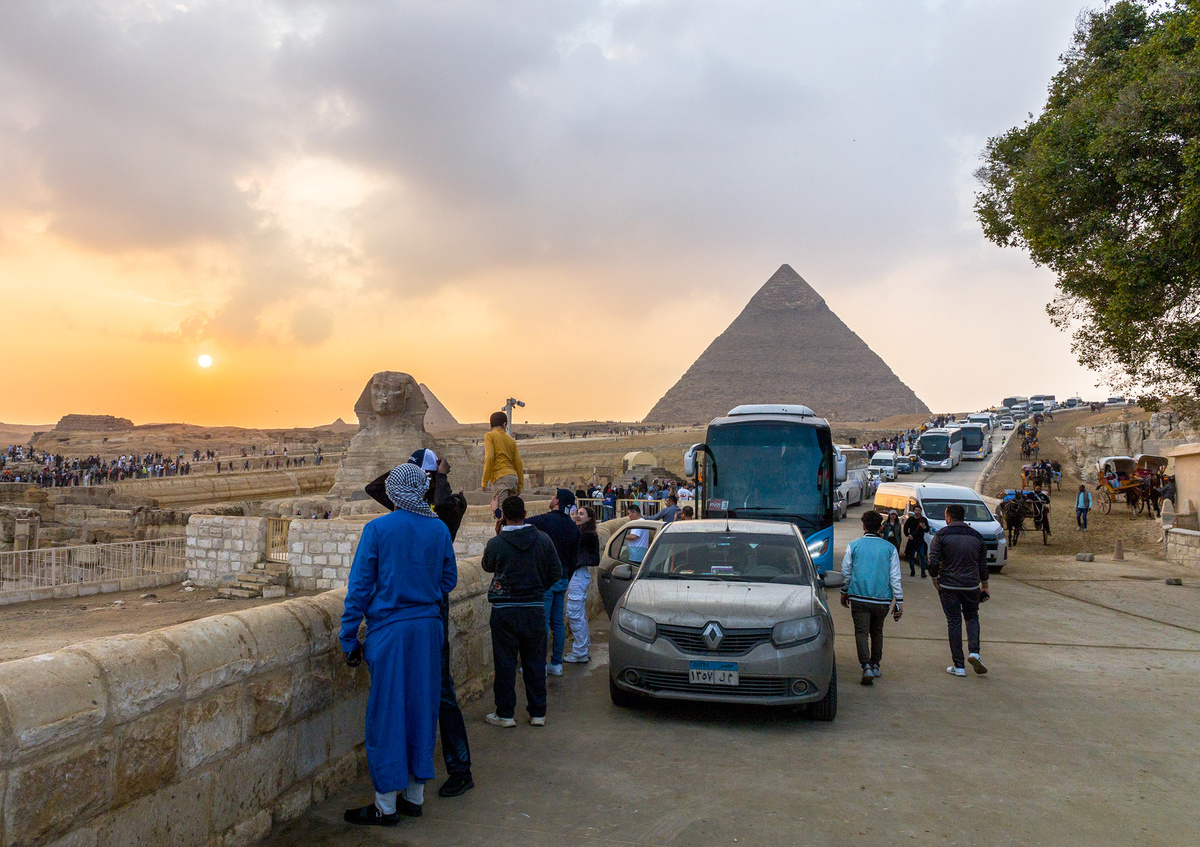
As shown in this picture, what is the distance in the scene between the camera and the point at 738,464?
12461 millimetres

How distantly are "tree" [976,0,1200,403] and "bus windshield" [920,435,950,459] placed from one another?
1075 inches

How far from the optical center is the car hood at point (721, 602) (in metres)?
5.14

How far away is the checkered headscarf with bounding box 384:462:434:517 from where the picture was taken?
147 inches

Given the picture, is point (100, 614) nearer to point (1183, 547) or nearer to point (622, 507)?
point (622, 507)

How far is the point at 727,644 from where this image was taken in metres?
5.08

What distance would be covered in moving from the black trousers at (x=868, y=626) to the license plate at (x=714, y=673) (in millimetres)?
1795

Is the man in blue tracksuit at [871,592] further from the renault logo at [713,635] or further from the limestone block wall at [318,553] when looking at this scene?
the limestone block wall at [318,553]

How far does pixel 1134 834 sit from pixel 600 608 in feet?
21.5

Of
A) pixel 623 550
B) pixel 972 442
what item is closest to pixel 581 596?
pixel 623 550

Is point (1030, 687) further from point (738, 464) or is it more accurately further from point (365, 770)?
point (738, 464)

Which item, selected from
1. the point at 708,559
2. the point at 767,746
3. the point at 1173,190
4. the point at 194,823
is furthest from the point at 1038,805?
the point at 1173,190

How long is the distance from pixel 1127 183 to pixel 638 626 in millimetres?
11342

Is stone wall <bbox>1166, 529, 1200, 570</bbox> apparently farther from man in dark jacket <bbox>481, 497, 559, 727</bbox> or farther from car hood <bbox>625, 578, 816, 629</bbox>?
man in dark jacket <bbox>481, 497, 559, 727</bbox>

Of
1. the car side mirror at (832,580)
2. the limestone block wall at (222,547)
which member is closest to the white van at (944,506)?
the car side mirror at (832,580)
